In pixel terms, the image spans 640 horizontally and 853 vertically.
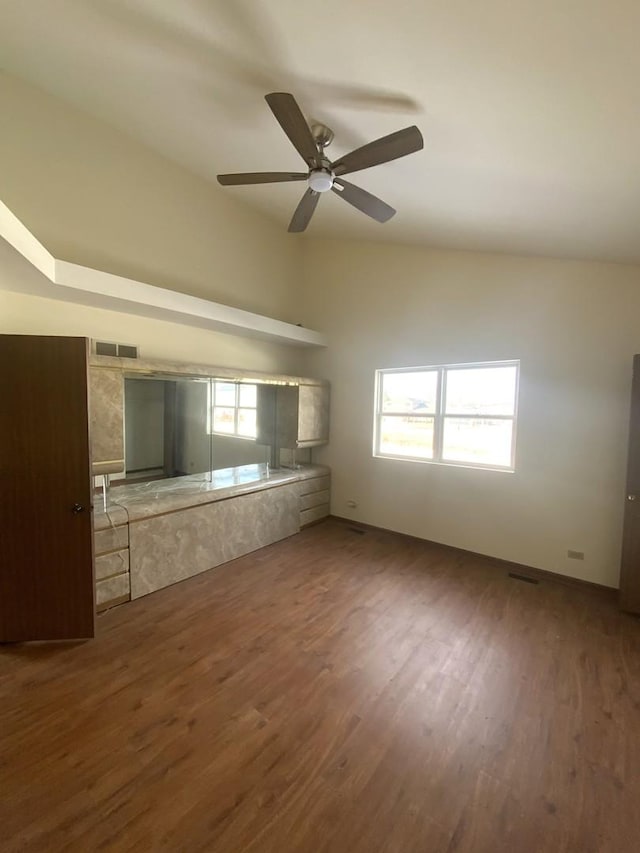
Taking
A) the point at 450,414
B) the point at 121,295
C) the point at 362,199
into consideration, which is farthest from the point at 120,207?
the point at 450,414

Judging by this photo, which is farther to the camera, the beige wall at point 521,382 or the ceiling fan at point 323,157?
the beige wall at point 521,382

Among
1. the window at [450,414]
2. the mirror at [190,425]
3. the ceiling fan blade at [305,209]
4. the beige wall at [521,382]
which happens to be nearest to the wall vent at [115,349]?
the mirror at [190,425]

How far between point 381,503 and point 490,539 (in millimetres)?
1339

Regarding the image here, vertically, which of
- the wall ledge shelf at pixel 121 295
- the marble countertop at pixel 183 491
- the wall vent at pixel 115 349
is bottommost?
the marble countertop at pixel 183 491

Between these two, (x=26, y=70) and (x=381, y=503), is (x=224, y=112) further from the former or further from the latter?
(x=381, y=503)

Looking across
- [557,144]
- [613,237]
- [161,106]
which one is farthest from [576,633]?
[161,106]

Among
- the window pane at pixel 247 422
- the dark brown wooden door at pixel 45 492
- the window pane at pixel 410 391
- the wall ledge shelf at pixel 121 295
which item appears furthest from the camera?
the window pane at pixel 247 422

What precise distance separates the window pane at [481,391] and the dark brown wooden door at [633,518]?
0.98 metres

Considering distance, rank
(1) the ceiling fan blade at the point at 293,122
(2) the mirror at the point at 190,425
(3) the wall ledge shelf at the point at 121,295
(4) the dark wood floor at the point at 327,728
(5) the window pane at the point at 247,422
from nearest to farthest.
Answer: (4) the dark wood floor at the point at 327,728 → (1) the ceiling fan blade at the point at 293,122 → (3) the wall ledge shelf at the point at 121,295 → (2) the mirror at the point at 190,425 → (5) the window pane at the point at 247,422

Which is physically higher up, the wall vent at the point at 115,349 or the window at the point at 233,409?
the wall vent at the point at 115,349

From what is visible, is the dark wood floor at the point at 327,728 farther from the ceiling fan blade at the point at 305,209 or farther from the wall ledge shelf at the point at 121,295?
the ceiling fan blade at the point at 305,209

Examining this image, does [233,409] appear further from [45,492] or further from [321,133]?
[321,133]

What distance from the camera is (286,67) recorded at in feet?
6.52

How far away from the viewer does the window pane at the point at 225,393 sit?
4.04m
